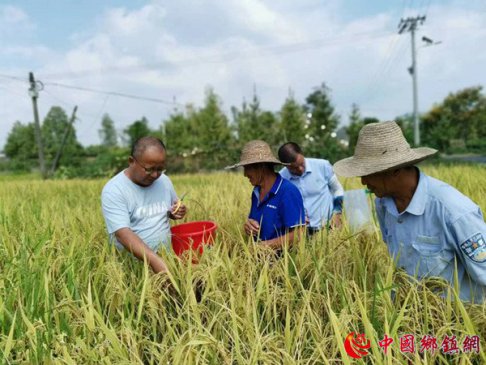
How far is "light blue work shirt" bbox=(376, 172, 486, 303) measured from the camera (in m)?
1.13

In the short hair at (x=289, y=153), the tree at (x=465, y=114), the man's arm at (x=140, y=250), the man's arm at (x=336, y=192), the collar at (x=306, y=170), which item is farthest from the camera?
the tree at (x=465, y=114)

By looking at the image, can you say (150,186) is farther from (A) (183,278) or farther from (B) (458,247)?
(B) (458,247)

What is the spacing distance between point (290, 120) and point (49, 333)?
17894 millimetres

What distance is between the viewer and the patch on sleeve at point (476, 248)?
110 centimetres

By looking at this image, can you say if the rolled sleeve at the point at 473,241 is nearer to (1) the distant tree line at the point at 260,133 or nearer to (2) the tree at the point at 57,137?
(1) the distant tree line at the point at 260,133

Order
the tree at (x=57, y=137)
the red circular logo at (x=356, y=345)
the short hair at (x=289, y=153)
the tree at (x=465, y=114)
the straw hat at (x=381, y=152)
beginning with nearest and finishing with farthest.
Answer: the red circular logo at (x=356, y=345) → the straw hat at (x=381, y=152) → the short hair at (x=289, y=153) → the tree at (x=57, y=137) → the tree at (x=465, y=114)

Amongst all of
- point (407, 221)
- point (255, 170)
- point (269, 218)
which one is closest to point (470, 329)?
point (407, 221)

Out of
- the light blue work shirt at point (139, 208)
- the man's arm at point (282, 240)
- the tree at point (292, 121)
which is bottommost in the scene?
the man's arm at point (282, 240)

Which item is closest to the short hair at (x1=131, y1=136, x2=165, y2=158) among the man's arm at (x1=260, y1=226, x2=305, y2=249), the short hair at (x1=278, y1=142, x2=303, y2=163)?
the man's arm at (x1=260, y1=226, x2=305, y2=249)

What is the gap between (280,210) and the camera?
1.92 m

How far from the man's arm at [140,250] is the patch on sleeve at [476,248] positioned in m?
1.20

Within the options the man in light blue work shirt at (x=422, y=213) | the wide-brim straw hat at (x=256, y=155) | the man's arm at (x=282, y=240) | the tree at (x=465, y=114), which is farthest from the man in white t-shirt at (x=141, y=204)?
the tree at (x=465, y=114)

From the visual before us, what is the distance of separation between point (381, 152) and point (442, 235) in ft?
1.28

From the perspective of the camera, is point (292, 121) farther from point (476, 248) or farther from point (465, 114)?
point (465, 114)
